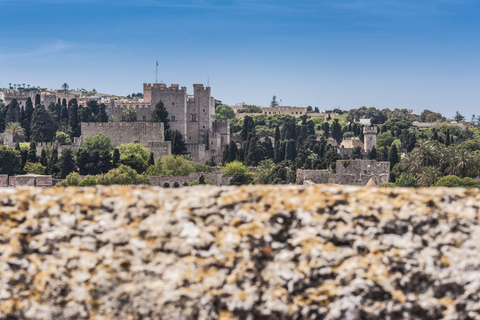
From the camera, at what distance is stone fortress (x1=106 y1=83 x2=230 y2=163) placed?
72.2 m

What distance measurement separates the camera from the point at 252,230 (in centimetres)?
681

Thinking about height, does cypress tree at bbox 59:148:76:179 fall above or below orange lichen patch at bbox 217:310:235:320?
below

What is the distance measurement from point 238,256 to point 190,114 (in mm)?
67476

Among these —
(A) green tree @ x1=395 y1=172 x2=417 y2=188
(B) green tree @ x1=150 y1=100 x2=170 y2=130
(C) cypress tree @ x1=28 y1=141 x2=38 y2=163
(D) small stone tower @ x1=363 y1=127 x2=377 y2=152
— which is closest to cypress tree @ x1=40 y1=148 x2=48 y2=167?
(C) cypress tree @ x1=28 y1=141 x2=38 y2=163

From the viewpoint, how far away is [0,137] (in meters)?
72.7

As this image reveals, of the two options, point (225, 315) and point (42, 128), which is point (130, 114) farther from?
point (225, 315)

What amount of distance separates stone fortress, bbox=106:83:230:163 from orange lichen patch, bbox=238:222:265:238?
209 ft

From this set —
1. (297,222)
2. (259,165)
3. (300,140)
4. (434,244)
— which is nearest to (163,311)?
(297,222)

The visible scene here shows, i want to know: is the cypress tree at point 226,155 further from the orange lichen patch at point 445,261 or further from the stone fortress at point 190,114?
the orange lichen patch at point 445,261

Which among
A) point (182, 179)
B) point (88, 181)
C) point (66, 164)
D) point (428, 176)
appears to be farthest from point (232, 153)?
point (428, 176)

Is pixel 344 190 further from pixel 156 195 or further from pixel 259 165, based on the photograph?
pixel 259 165

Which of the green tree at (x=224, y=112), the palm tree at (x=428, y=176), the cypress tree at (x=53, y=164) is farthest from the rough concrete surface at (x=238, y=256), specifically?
the green tree at (x=224, y=112)

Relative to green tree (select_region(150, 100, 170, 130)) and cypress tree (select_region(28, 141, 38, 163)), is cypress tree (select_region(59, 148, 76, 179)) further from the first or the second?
green tree (select_region(150, 100, 170, 130))

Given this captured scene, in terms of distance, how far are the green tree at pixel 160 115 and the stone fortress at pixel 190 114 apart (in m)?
1.13
